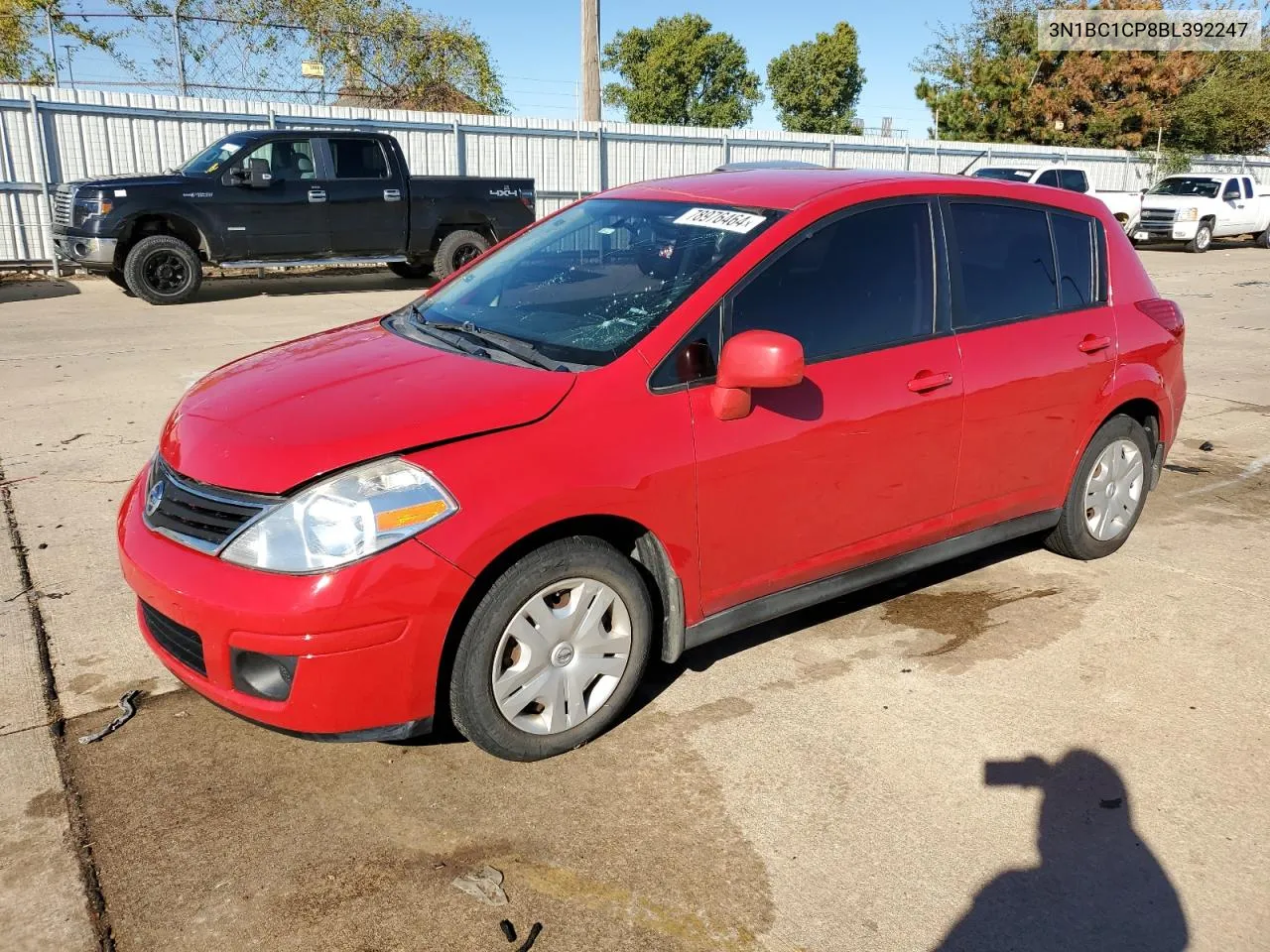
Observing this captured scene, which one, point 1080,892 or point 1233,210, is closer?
point 1080,892

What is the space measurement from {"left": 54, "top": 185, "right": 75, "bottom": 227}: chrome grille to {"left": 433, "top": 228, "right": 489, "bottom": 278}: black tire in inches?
172

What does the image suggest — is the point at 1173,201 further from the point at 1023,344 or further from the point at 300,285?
the point at 1023,344

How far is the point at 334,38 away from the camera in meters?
24.7

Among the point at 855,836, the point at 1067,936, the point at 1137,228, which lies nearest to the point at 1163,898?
the point at 1067,936

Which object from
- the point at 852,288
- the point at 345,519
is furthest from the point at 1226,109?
the point at 345,519

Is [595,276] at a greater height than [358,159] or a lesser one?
lesser

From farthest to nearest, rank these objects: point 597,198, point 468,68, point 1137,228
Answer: point 468,68
point 1137,228
point 597,198

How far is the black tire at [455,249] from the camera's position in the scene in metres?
14.3

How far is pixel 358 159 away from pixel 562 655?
39.9 feet

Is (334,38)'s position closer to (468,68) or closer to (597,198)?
(468,68)

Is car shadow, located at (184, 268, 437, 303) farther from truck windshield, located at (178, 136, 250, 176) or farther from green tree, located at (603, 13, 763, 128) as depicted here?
green tree, located at (603, 13, 763, 128)

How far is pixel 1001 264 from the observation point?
4.21 meters

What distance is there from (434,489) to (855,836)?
1.48 m

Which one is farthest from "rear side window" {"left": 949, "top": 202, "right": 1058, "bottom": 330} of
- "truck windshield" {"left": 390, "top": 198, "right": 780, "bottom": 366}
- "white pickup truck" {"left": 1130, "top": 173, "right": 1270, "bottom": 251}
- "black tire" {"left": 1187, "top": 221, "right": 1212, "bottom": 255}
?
"black tire" {"left": 1187, "top": 221, "right": 1212, "bottom": 255}
